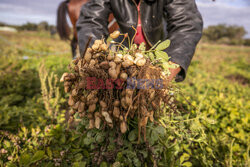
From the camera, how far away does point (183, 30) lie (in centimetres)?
141

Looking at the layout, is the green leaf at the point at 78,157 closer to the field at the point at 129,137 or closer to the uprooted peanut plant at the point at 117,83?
the field at the point at 129,137

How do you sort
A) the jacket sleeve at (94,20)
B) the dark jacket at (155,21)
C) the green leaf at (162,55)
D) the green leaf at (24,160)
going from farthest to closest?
the jacket sleeve at (94,20) < the dark jacket at (155,21) < the green leaf at (24,160) < the green leaf at (162,55)

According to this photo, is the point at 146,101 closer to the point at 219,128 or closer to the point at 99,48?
the point at 99,48

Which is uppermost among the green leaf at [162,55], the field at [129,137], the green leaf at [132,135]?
the green leaf at [162,55]

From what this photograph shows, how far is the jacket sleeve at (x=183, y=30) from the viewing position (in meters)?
1.32

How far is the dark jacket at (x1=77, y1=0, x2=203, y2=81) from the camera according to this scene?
4.46ft

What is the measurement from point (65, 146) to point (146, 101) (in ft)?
3.79

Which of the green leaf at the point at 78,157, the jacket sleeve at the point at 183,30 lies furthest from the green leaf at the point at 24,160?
the jacket sleeve at the point at 183,30

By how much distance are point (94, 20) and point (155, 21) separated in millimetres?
642

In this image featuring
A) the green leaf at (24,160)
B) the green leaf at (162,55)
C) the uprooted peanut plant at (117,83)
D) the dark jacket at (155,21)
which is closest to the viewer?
the uprooted peanut plant at (117,83)

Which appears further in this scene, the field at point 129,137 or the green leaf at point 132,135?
the field at point 129,137

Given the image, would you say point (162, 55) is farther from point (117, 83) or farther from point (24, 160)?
point (24, 160)

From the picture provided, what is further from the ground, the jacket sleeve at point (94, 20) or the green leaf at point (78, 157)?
the jacket sleeve at point (94, 20)

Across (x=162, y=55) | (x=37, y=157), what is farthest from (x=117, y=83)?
(x=37, y=157)
